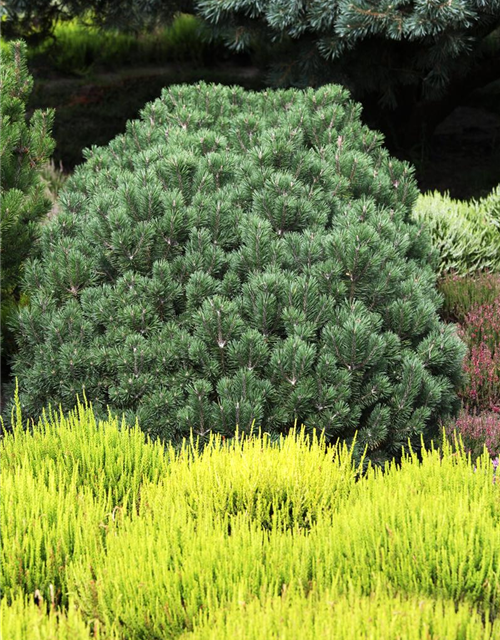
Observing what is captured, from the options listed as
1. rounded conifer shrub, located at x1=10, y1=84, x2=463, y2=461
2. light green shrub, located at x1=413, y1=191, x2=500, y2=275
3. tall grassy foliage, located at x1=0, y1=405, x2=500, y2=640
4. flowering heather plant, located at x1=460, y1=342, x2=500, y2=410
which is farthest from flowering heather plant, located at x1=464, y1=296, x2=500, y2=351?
tall grassy foliage, located at x1=0, y1=405, x2=500, y2=640

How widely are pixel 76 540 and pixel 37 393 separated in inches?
60.2

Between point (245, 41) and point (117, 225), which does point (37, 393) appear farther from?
point (245, 41)

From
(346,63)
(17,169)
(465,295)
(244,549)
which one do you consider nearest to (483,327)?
(465,295)

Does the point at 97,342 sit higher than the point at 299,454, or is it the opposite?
the point at 97,342

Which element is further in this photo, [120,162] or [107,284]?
[120,162]

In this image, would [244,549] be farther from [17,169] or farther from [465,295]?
[465,295]

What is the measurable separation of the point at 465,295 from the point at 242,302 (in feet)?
8.03

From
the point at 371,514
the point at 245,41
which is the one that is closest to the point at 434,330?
the point at 371,514

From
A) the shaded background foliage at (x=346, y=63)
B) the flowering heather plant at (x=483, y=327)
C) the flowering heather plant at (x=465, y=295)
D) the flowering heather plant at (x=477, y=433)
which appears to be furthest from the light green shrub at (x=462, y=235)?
the flowering heather plant at (x=477, y=433)

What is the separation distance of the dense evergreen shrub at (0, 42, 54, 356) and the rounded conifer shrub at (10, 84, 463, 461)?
0.17 metres

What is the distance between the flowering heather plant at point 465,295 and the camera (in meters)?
5.74

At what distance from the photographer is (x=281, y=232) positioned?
4.16 m

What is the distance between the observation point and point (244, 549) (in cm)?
258

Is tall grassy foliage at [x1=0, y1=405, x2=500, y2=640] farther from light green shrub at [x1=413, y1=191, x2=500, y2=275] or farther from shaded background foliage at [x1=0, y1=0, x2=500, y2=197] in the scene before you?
shaded background foliage at [x1=0, y1=0, x2=500, y2=197]
